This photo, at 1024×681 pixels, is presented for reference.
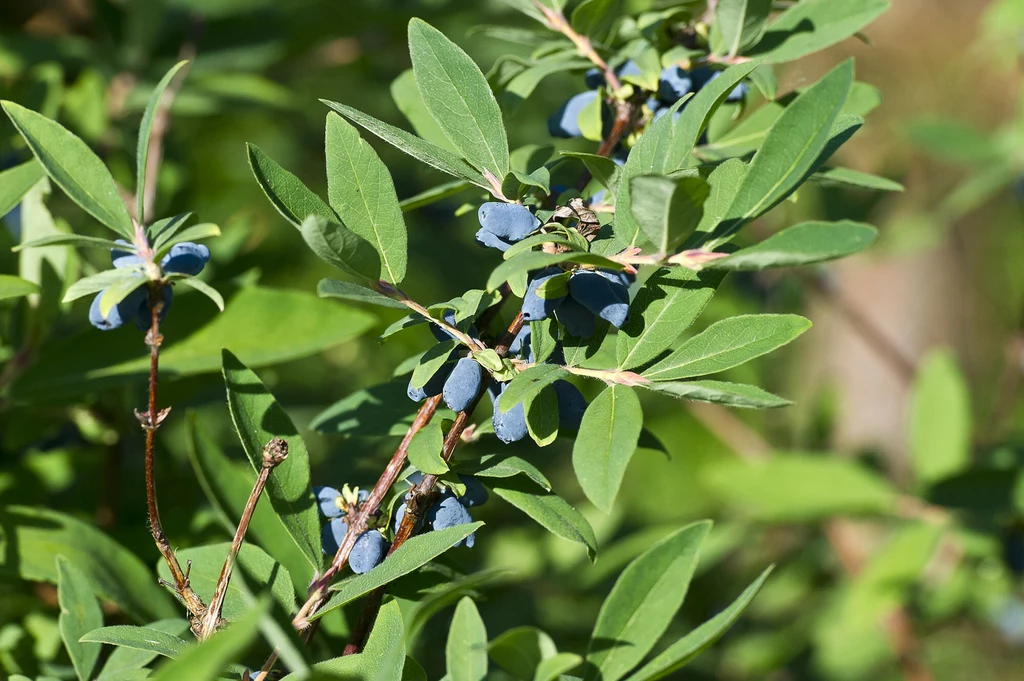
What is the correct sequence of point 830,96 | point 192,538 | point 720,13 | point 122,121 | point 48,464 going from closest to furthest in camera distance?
1. point 830,96
2. point 720,13
3. point 192,538
4. point 48,464
5. point 122,121

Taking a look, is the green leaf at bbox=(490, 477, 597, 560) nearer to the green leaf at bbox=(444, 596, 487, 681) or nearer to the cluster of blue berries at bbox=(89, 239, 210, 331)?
the green leaf at bbox=(444, 596, 487, 681)

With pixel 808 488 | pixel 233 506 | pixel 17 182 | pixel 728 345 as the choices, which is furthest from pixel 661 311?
pixel 808 488

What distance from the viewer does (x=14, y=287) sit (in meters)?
0.69

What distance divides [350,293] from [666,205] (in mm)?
183

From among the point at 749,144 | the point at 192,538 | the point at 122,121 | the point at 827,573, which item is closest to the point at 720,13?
the point at 749,144

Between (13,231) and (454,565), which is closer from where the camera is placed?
(454,565)

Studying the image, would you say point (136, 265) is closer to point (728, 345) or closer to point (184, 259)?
point (184, 259)

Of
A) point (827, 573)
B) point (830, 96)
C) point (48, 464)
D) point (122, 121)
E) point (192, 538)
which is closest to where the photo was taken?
point (830, 96)

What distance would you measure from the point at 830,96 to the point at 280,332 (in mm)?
638

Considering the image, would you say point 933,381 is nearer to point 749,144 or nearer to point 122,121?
point 749,144

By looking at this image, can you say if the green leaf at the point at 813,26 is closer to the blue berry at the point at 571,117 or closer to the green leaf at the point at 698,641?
the blue berry at the point at 571,117

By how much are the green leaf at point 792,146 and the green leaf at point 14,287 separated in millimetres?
516

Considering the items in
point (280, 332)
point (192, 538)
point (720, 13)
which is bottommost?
point (192, 538)

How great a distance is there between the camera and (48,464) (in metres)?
1.08
